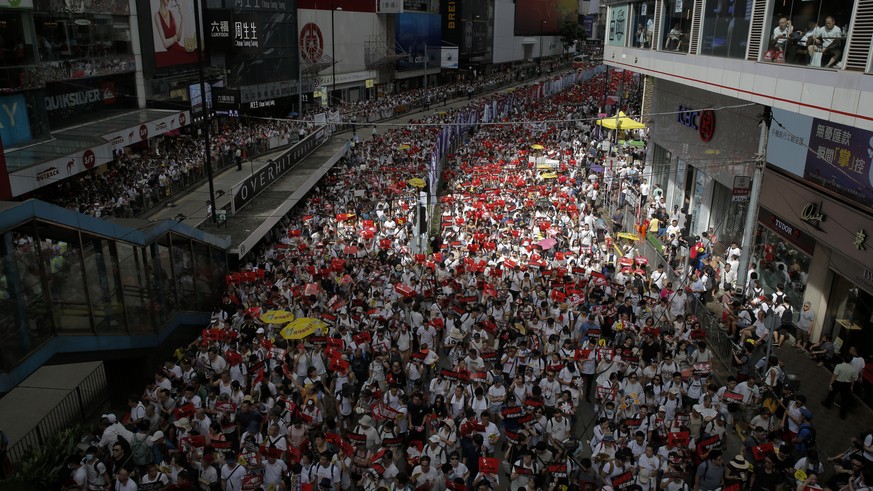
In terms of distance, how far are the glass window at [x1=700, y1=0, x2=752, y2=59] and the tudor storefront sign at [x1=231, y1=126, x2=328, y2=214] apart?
50.2 ft

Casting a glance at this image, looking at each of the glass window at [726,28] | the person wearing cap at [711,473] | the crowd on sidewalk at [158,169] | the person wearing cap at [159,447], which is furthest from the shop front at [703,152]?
the crowd on sidewalk at [158,169]

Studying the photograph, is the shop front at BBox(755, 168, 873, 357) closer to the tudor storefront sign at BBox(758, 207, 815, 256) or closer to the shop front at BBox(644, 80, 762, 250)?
the tudor storefront sign at BBox(758, 207, 815, 256)

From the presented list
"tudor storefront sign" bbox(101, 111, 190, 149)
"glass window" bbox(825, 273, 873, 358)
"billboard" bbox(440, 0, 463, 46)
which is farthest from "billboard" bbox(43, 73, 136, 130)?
"billboard" bbox(440, 0, 463, 46)

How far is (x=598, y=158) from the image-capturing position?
32.4 meters

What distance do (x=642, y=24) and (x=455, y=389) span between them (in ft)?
67.6

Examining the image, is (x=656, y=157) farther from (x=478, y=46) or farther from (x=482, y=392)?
(x=478, y=46)

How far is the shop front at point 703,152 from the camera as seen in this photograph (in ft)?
65.1

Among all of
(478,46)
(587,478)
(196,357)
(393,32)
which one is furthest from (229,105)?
(478,46)

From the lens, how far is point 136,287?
13180 millimetres

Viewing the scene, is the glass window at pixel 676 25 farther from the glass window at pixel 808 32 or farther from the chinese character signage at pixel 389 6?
the chinese character signage at pixel 389 6

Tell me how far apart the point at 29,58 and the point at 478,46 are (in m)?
62.9

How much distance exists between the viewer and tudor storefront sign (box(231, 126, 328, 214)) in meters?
22.8

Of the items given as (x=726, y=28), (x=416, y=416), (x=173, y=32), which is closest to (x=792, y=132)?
(x=726, y=28)

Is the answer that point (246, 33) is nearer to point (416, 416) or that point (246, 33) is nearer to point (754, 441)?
point (416, 416)
